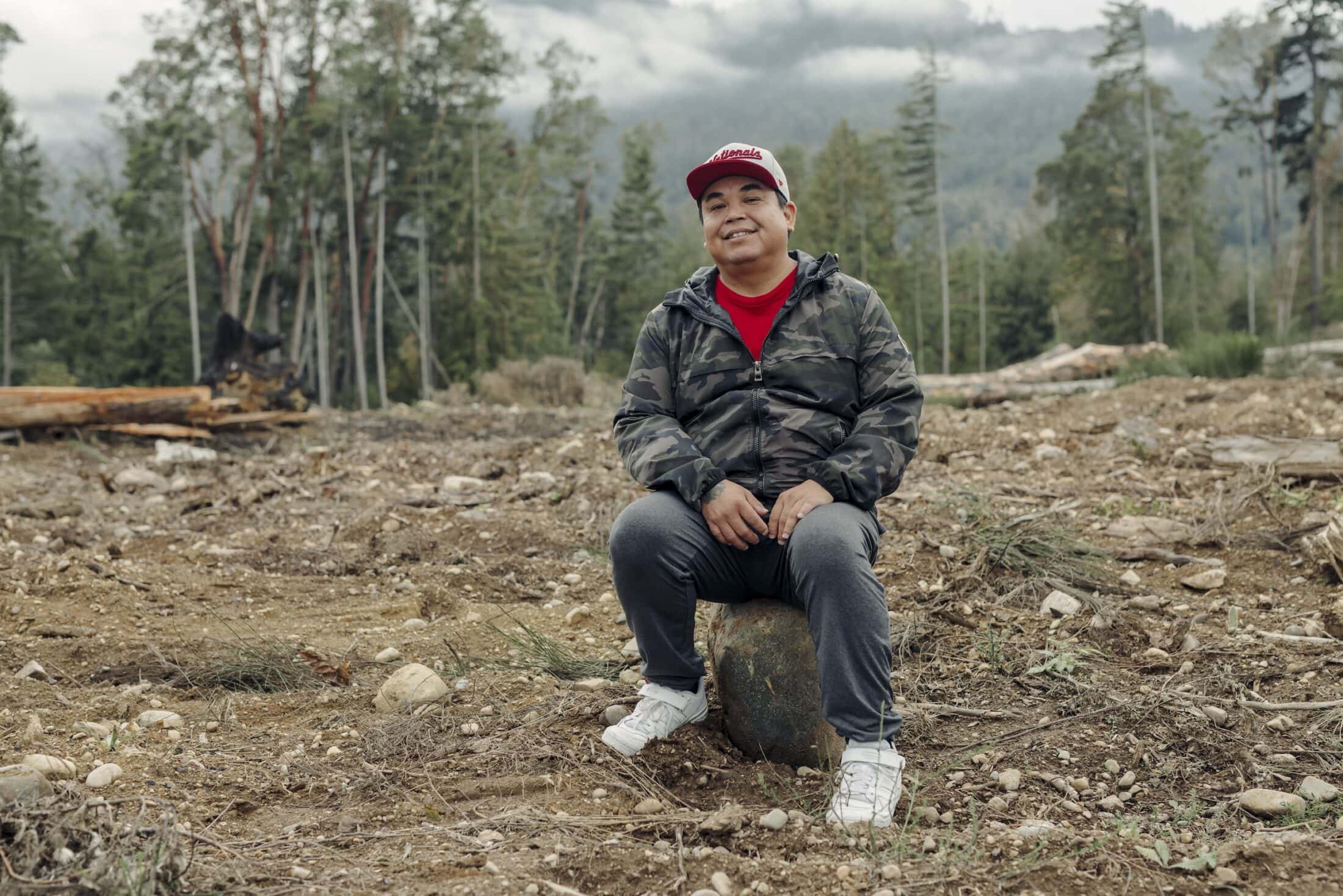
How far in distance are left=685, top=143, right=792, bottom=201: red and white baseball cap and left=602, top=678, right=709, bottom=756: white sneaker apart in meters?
1.49

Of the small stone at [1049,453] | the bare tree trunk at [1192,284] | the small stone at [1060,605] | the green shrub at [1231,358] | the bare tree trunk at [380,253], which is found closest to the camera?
the small stone at [1060,605]

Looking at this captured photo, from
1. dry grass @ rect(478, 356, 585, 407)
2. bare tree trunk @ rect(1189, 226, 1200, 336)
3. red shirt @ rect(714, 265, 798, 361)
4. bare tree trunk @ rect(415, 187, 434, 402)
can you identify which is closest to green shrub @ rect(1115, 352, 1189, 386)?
dry grass @ rect(478, 356, 585, 407)

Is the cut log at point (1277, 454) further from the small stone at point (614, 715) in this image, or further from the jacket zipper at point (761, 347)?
the small stone at point (614, 715)

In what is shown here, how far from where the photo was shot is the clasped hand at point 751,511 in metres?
2.81

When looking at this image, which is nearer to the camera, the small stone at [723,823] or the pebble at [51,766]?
the small stone at [723,823]

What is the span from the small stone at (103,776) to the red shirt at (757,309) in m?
2.11

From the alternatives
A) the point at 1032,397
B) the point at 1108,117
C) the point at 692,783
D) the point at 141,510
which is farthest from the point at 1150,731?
the point at 1108,117

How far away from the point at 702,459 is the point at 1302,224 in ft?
139

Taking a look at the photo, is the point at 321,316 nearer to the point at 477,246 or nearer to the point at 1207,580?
the point at 477,246

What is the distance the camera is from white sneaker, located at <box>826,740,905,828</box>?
252 centimetres

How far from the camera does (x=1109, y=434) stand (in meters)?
8.23

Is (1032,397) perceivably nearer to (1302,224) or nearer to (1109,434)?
(1109,434)

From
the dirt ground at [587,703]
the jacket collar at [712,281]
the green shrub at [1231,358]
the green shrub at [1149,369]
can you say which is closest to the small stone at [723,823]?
the dirt ground at [587,703]

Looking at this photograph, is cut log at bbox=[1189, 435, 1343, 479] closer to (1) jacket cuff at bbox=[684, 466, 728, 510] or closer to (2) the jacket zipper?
(2) the jacket zipper
